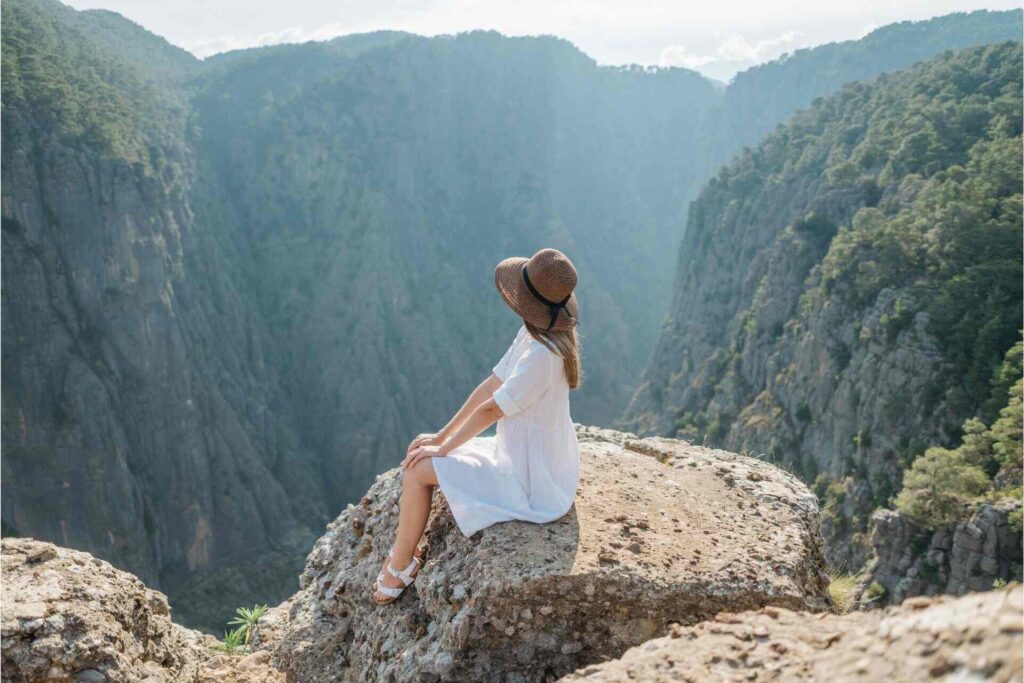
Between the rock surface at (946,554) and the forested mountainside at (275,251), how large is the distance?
34872mm

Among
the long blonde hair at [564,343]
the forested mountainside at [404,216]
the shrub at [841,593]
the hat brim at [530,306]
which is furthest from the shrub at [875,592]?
the forested mountainside at [404,216]

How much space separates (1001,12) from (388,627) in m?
107

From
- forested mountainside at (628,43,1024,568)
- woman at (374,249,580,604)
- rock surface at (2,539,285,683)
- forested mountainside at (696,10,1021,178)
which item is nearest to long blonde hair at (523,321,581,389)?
woman at (374,249,580,604)

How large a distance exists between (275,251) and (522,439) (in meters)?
70.3

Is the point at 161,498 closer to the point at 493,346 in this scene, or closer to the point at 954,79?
the point at 493,346

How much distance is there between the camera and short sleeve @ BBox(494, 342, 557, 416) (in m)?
4.63

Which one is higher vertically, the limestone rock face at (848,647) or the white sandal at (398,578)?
the limestone rock face at (848,647)

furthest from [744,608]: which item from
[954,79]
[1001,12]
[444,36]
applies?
[1001,12]

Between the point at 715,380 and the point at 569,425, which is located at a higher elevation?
the point at 569,425

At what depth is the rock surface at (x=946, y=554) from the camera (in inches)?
665

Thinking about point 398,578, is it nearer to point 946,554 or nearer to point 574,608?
point 574,608

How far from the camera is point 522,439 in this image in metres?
4.83

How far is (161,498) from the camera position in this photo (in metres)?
46.4

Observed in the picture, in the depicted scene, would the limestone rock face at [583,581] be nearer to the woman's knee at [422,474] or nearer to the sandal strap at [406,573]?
the sandal strap at [406,573]
